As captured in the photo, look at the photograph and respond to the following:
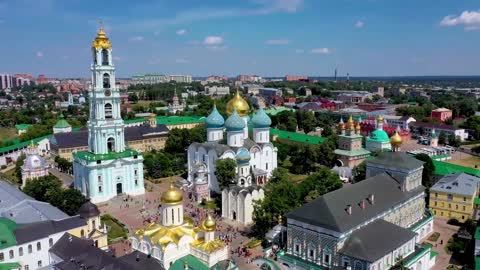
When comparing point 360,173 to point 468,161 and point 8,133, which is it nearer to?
point 468,161

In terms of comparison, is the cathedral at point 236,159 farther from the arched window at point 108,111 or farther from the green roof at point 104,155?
the arched window at point 108,111

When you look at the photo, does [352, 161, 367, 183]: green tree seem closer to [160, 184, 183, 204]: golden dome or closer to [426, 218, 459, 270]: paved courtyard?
[426, 218, 459, 270]: paved courtyard

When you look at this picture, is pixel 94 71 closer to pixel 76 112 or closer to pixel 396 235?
pixel 396 235

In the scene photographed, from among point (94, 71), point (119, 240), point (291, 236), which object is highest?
point (94, 71)

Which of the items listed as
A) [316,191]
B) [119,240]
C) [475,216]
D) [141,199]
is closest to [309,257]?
[316,191]

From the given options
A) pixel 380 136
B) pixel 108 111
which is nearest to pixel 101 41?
pixel 108 111

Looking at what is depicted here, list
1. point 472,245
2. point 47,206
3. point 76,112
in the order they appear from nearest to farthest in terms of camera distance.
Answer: point 472,245 → point 47,206 → point 76,112

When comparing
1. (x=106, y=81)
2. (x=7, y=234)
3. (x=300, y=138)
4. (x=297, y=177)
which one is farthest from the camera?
(x=300, y=138)
